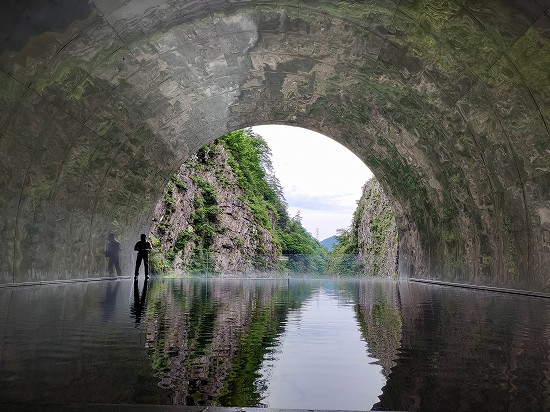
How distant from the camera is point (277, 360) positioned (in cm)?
405

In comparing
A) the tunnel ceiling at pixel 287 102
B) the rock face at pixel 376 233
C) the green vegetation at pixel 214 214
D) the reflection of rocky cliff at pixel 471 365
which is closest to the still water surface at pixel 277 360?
the reflection of rocky cliff at pixel 471 365

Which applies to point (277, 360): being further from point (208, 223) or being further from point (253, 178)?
point (253, 178)

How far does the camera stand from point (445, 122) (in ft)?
43.1

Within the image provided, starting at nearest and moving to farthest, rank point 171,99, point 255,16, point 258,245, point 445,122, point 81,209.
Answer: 1. point 255,16
2. point 445,122
3. point 171,99
4. point 81,209
5. point 258,245

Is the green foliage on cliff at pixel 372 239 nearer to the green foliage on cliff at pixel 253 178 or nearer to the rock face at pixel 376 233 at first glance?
the rock face at pixel 376 233

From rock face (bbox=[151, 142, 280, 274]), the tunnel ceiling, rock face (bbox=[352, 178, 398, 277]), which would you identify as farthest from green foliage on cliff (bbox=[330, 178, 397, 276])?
the tunnel ceiling

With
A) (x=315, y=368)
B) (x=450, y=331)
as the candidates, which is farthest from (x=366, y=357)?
(x=450, y=331)

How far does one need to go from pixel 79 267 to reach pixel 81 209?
5.51 ft

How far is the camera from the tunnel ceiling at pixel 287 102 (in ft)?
32.1

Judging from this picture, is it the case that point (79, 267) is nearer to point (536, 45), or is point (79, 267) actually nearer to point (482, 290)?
point (482, 290)

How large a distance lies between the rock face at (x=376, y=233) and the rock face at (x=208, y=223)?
623 centimetres

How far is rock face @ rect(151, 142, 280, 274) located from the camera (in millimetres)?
33688

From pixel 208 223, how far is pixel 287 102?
2326cm

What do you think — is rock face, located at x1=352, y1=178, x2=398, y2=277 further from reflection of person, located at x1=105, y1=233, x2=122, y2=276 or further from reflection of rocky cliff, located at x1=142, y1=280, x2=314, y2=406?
reflection of rocky cliff, located at x1=142, y1=280, x2=314, y2=406
